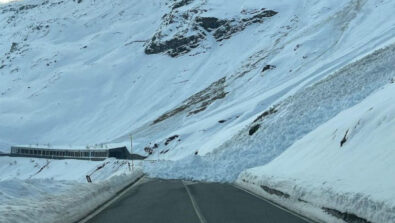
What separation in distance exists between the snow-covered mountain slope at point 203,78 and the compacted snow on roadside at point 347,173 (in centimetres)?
771

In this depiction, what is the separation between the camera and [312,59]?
3408 inches

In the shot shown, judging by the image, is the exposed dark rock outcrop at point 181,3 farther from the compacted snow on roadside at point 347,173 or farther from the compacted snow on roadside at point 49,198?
the compacted snow on roadside at point 347,173

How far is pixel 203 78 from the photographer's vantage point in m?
116

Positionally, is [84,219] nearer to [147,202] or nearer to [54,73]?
[147,202]

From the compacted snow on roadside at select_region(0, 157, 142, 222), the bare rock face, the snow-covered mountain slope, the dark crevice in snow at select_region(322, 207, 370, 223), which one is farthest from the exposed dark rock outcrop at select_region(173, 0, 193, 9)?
the dark crevice in snow at select_region(322, 207, 370, 223)

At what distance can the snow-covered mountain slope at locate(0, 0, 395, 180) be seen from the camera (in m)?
31.6

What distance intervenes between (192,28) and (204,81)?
4868 centimetres

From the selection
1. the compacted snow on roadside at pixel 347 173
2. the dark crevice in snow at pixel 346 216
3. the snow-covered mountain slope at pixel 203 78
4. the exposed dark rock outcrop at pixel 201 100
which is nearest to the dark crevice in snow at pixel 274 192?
the compacted snow on roadside at pixel 347 173

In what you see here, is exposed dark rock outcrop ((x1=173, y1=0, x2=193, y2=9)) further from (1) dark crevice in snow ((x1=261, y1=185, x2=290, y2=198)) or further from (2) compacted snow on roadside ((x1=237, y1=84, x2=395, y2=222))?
(1) dark crevice in snow ((x1=261, y1=185, x2=290, y2=198))

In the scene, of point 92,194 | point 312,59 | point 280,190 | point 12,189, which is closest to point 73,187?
point 92,194

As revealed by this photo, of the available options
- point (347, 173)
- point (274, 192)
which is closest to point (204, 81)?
point (274, 192)

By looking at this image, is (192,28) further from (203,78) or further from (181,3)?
(203,78)

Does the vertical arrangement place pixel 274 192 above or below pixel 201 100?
below

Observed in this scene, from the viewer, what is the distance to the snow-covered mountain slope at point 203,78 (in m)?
31.6
